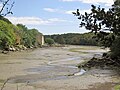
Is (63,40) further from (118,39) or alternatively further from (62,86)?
(62,86)

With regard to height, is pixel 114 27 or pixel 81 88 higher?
pixel 114 27

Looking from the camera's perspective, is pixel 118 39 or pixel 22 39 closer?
pixel 118 39

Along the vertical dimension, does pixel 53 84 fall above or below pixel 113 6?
below

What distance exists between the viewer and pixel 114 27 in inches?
928

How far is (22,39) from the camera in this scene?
103812mm

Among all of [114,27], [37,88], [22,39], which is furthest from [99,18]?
[22,39]

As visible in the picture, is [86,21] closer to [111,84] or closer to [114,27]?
[114,27]

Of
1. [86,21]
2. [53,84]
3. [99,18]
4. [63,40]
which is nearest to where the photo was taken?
[53,84]

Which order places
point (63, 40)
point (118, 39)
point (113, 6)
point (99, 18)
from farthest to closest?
point (63, 40)
point (118, 39)
point (113, 6)
point (99, 18)

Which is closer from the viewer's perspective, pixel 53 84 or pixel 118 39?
pixel 53 84

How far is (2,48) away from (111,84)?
2258 inches

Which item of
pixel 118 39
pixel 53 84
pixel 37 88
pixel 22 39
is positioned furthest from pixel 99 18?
pixel 22 39

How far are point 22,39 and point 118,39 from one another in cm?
7465

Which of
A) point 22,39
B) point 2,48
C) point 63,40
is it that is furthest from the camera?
point 63,40
